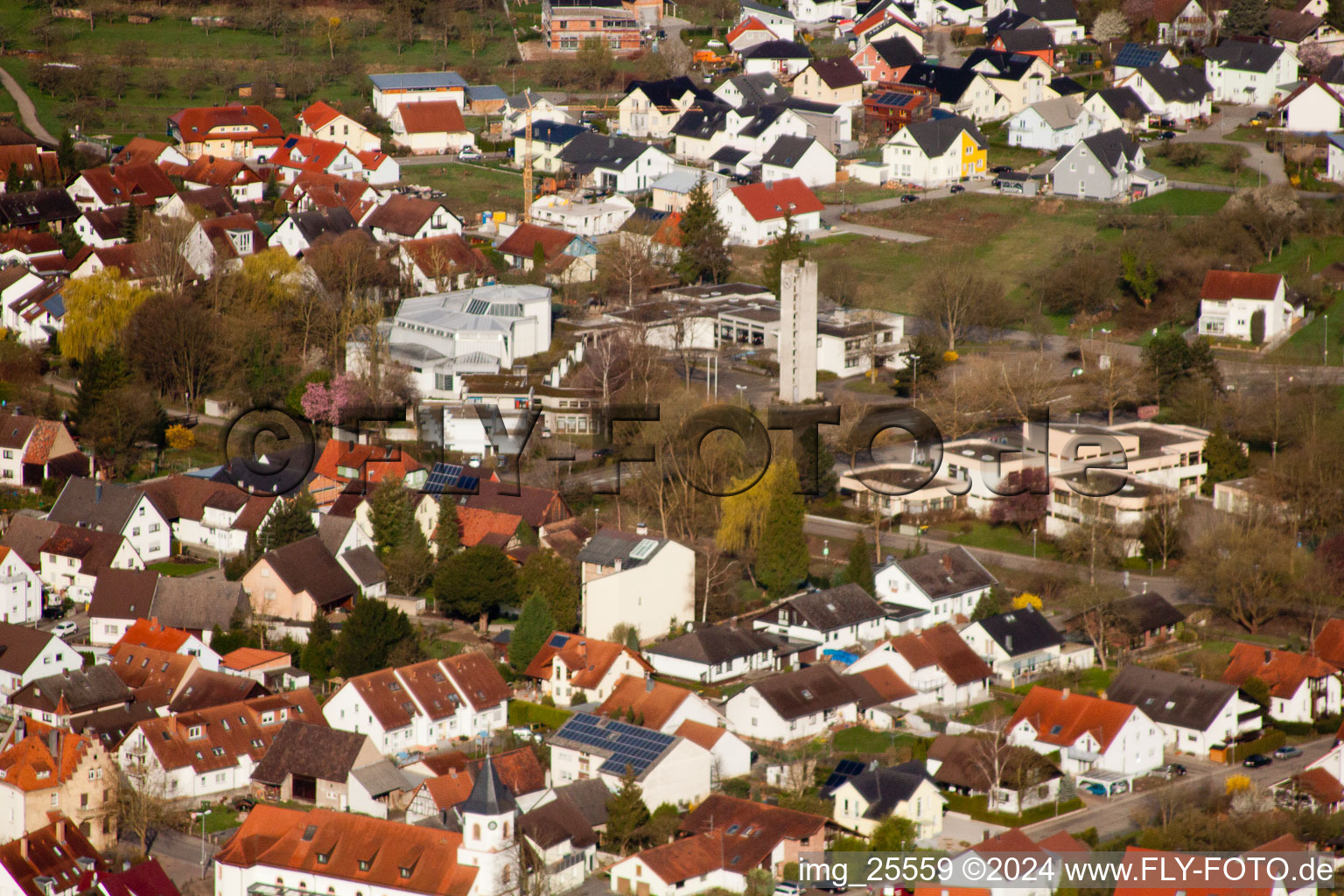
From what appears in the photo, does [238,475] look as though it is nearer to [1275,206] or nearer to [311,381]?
[311,381]

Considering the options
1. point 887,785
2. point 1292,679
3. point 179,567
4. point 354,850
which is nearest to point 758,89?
point 179,567

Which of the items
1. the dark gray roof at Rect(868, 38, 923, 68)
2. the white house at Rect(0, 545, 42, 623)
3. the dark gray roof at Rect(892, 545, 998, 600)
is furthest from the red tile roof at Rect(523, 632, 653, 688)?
the dark gray roof at Rect(868, 38, 923, 68)

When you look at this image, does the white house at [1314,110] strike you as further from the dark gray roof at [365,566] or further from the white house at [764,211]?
the dark gray roof at [365,566]

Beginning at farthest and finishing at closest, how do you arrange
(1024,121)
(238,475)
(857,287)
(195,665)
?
1. (1024,121)
2. (857,287)
3. (238,475)
4. (195,665)

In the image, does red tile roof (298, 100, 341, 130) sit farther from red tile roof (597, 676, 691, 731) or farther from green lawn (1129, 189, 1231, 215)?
red tile roof (597, 676, 691, 731)

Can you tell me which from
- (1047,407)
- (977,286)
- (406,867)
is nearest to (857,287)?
(977,286)

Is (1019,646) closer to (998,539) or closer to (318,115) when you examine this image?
(998,539)
